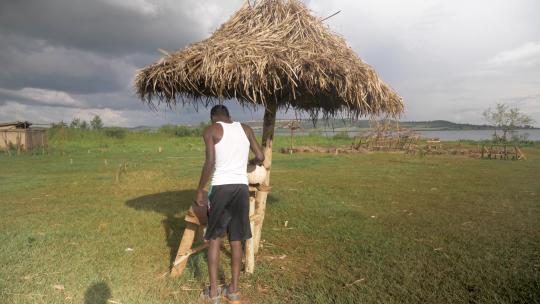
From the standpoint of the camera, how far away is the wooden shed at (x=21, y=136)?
2709 cm

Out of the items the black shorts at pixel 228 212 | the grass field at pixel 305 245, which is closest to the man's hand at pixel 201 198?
the black shorts at pixel 228 212

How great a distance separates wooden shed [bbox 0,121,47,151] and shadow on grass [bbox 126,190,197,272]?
20870mm

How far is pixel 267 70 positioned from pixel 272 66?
9 centimetres

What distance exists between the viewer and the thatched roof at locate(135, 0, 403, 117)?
14.2 ft

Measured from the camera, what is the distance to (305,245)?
6.07 meters

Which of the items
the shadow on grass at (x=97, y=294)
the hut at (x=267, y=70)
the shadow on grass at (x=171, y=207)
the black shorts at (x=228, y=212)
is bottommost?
the shadow on grass at (x=171, y=207)

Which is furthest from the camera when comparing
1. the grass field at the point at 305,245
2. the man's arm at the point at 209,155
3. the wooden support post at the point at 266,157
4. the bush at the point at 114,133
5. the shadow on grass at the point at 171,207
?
the bush at the point at 114,133

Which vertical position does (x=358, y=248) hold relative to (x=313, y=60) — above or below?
below

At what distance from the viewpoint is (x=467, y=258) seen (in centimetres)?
536

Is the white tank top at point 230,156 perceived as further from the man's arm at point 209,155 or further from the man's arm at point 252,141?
the man's arm at point 252,141

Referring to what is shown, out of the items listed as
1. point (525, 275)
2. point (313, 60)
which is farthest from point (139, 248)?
point (525, 275)

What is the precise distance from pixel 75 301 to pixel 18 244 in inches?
104

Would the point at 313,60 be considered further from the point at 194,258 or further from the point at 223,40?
the point at 194,258

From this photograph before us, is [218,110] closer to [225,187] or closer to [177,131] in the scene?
[225,187]
